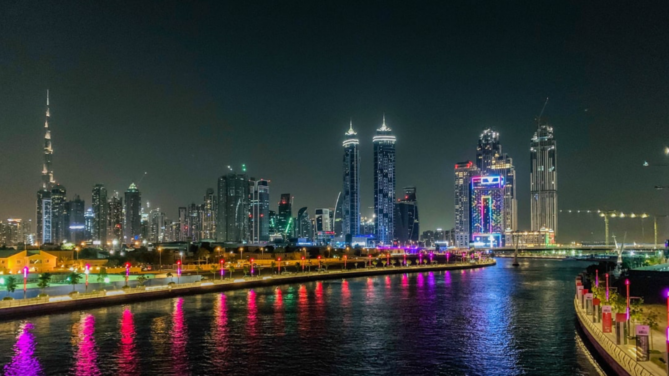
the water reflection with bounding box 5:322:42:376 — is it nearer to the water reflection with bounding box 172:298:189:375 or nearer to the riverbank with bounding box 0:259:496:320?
the water reflection with bounding box 172:298:189:375

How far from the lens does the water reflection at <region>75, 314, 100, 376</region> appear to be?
25.2 m

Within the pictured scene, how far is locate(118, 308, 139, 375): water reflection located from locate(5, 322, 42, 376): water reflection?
3.45 metres

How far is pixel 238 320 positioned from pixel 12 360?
50.8 ft

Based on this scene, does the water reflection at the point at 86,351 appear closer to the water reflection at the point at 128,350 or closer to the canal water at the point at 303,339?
the canal water at the point at 303,339

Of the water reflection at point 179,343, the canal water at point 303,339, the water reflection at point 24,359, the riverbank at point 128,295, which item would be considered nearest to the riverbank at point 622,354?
the canal water at point 303,339

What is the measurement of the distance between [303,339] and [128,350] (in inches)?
364

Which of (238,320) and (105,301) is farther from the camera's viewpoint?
(105,301)

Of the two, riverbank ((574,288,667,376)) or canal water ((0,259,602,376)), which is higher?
riverbank ((574,288,667,376))

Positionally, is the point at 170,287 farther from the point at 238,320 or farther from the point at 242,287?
the point at 238,320

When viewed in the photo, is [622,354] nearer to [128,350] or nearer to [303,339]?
[303,339]

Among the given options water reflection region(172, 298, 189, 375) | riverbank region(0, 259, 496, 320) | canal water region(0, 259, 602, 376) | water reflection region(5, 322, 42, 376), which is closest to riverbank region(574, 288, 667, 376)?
canal water region(0, 259, 602, 376)

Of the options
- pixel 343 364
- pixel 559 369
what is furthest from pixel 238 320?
pixel 559 369

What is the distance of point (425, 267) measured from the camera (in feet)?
403

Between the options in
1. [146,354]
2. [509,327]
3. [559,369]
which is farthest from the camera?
[509,327]
